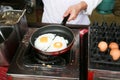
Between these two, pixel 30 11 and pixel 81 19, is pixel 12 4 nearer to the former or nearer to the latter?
pixel 30 11

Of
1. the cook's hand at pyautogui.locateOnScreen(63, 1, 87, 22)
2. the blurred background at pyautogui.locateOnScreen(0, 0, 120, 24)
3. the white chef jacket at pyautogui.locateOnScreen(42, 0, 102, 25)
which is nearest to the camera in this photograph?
the cook's hand at pyautogui.locateOnScreen(63, 1, 87, 22)

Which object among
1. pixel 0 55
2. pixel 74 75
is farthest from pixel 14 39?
pixel 74 75

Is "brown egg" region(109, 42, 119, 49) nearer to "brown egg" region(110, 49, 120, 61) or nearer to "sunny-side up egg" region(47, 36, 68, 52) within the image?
"brown egg" region(110, 49, 120, 61)

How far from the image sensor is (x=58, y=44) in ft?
3.96

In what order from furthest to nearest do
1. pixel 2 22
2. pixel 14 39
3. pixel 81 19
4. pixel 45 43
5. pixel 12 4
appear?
pixel 12 4
pixel 81 19
pixel 2 22
pixel 14 39
pixel 45 43

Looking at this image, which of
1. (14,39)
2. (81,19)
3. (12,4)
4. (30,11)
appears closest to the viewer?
(14,39)

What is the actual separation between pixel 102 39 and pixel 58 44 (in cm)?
30

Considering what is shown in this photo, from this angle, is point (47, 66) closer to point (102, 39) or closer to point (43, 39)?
point (43, 39)

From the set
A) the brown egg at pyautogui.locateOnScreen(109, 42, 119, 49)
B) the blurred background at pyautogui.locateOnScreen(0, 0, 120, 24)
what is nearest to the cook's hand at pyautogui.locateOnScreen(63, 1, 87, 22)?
the brown egg at pyautogui.locateOnScreen(109, 42, 119, 49)

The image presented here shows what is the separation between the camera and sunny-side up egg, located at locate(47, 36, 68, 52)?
1.18 m

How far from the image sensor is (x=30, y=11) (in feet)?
11.5

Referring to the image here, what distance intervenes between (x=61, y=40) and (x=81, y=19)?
2.49ft

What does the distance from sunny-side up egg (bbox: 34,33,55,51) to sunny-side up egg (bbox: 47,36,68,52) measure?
0.09ft

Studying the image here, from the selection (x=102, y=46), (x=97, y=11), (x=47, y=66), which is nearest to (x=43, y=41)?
(x=47, y=66)
